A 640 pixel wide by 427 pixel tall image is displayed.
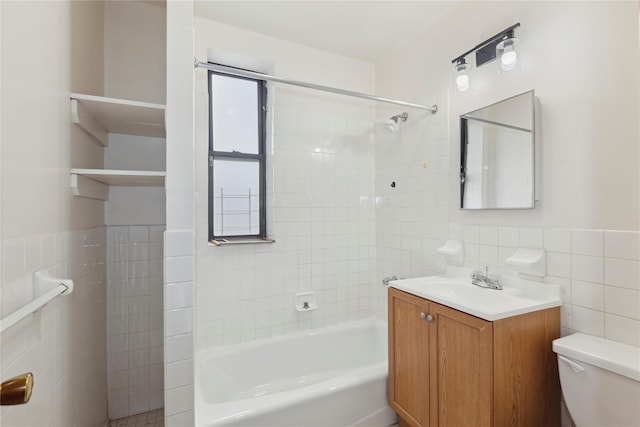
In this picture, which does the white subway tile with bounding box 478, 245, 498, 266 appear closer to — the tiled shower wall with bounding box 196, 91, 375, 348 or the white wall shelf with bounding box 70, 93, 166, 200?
the tiled shower wall with bounding box 196, 91, 375, 348

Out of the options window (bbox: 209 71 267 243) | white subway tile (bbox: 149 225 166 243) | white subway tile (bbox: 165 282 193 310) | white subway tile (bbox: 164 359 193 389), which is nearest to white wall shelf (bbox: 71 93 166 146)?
window (bbox: 209 71 267 243)

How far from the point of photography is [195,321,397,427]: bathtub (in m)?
1.52

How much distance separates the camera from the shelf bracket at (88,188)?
130 centimetres

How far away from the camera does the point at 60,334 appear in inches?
45.6

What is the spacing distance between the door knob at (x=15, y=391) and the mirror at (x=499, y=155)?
1895 millimetres

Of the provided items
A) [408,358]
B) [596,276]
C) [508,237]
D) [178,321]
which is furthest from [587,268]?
[178,321]

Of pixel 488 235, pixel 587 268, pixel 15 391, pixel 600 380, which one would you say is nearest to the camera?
pixel 15 391

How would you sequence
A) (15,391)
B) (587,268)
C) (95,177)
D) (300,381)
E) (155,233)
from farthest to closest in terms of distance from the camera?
(300,381), (155,233), (95,177), (587,268), (15,391)

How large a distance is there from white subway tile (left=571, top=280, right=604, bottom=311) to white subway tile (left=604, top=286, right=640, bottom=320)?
0.06ft

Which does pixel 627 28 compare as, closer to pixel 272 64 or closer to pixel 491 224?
pixel 491 224

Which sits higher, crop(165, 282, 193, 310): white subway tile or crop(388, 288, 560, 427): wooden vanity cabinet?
crop(165, 282, 193, 310): white subway tile

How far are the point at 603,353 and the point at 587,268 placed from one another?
353 millimetres

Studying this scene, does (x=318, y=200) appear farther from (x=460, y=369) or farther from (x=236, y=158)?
(x=460, y=369)

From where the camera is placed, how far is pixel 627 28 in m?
1.21
